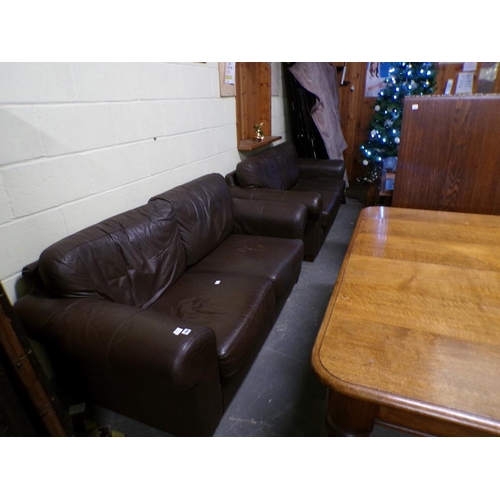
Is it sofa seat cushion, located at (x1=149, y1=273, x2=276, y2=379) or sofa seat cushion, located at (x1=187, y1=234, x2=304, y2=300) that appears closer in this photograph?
sofa seat cushion, located at (x1=149, y1=273, x2=276, y2=379)

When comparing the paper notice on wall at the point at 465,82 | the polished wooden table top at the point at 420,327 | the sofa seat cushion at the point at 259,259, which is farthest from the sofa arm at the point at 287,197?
the paper notice on wall at the point at 465,82

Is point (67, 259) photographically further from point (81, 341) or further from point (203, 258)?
point (203, 258)

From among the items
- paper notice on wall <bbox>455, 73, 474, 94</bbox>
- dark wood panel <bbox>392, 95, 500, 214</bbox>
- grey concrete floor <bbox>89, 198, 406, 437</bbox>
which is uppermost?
paper notice on wall <bbox>455, 73, 474, 94</bbox>

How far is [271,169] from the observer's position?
3.08m

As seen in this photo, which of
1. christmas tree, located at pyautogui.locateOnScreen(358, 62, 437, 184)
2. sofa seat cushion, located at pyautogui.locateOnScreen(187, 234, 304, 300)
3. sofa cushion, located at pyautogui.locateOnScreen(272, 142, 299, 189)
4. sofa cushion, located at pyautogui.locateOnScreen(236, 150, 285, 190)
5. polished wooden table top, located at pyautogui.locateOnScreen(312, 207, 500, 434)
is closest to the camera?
polished wooden table top, located at pyautogui.locateOnScreen(312, 207, 500, 434)

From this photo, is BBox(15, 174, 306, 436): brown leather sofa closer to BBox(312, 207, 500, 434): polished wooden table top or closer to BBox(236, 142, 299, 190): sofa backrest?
BBox(312, 207, 500, 434): polished wooden table top

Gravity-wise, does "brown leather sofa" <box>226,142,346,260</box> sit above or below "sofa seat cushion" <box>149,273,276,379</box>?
above

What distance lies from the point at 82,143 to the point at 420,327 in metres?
1.54

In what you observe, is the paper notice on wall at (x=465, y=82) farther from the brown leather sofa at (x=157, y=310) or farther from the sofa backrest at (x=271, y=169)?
the brown leather sofa at (x=157, y=310)

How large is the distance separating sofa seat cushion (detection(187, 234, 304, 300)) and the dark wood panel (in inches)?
29.6

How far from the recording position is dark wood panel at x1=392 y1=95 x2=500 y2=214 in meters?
1.70

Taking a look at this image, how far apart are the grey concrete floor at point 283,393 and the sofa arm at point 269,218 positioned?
0.47 meters

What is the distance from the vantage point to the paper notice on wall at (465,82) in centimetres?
420

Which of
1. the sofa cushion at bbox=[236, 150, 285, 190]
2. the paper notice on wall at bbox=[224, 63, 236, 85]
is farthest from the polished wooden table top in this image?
the paper notice on wall at bbox=[224, 63, 236, 85]
